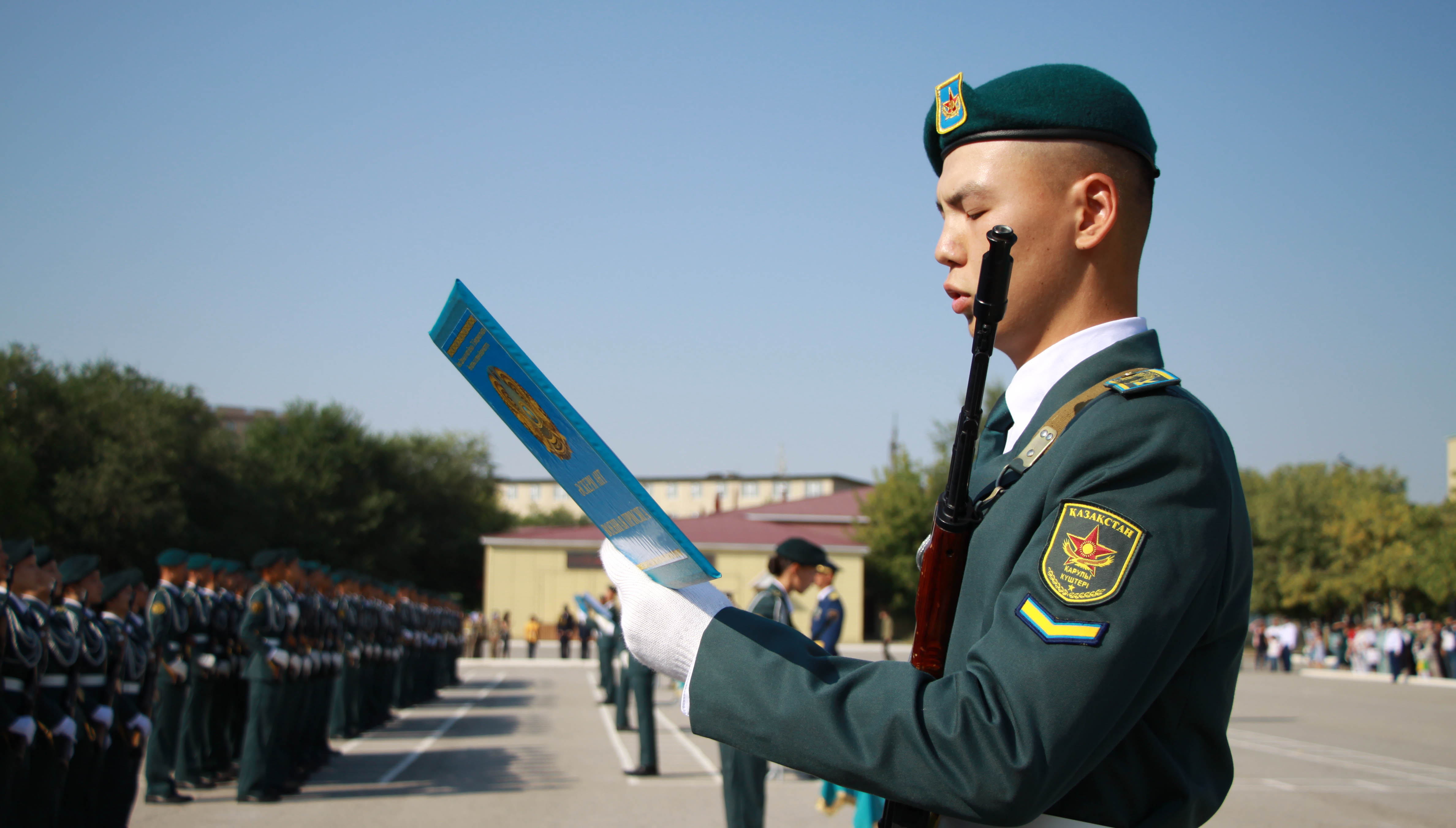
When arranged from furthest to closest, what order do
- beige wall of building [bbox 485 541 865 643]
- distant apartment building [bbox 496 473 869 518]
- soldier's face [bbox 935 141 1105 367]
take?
distant apartment building [bbox 496 473 869 518] < beige wall of building [bbox 485 541 865 643] < soldier's face [bbox 935 141 1105 367]

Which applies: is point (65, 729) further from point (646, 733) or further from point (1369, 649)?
point (1369, 649)

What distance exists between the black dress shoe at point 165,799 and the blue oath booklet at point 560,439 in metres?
10.7

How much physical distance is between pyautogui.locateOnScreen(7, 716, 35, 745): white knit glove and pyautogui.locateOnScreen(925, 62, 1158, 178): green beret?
705 centimetres

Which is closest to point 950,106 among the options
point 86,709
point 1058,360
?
point 1058,360

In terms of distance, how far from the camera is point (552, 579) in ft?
153

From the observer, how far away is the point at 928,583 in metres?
1.43

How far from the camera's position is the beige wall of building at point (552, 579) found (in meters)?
46.1

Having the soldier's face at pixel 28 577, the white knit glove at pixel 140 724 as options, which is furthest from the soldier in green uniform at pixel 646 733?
the soldier's face at pixel 28 577

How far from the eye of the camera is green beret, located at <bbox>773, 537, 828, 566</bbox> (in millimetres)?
8648

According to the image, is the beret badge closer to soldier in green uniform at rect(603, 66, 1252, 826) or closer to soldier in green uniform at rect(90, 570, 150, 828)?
soldier in green uniform at rect(603, 66, 1252, 826)

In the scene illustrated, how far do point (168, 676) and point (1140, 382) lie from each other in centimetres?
1162

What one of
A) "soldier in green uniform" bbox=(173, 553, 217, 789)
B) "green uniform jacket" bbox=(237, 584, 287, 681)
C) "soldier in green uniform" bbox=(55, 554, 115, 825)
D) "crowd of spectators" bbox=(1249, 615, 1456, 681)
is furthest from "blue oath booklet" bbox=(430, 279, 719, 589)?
"crowd of spectators" bbox=(1249, 615, 1456, 681)

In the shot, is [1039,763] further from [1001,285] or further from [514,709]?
[514,709]

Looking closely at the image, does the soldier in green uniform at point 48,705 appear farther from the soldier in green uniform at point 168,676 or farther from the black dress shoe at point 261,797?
the black dress shoe at point 261,797
